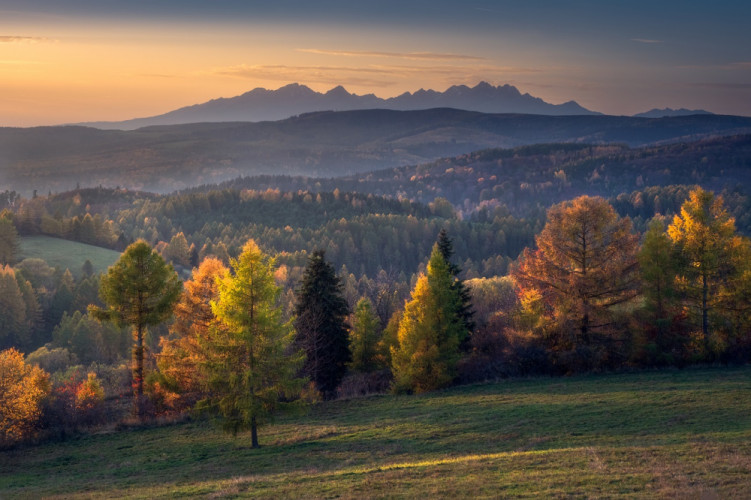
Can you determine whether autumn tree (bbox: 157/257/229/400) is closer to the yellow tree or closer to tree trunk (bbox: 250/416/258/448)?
tree trunk (bbox: 250/416/258/448)

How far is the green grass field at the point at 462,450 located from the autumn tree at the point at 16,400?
5.01ft

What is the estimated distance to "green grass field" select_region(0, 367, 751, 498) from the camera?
65.0ft

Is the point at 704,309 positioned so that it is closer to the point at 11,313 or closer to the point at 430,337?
the point at 430,337

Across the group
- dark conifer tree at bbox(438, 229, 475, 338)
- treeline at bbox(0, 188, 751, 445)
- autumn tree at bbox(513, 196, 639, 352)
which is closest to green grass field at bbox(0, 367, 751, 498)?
treeline at bbox(0, 188, 751, 445)

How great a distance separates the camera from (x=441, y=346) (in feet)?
151

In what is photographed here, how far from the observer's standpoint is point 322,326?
49.7 metres

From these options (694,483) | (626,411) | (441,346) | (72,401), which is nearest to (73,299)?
(72,401)

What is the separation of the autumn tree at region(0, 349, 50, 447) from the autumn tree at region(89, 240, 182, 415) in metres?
5.15

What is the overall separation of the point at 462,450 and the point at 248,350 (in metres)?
11.0

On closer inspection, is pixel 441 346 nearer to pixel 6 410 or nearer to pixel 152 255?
pixel 152 255

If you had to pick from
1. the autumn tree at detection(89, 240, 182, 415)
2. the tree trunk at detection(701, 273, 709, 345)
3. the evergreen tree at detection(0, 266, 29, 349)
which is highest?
the autumn tree at detection(89, 240, 182, 415)

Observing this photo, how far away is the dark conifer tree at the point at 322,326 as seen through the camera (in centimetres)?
4934

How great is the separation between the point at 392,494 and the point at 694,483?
26.8 feet

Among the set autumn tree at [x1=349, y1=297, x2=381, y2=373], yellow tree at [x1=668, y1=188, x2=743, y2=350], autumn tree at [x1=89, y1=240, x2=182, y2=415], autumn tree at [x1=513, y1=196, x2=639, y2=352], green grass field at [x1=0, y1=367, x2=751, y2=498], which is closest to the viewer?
green grass field at [x1=0, y1=367, x2=751, y2=498]
